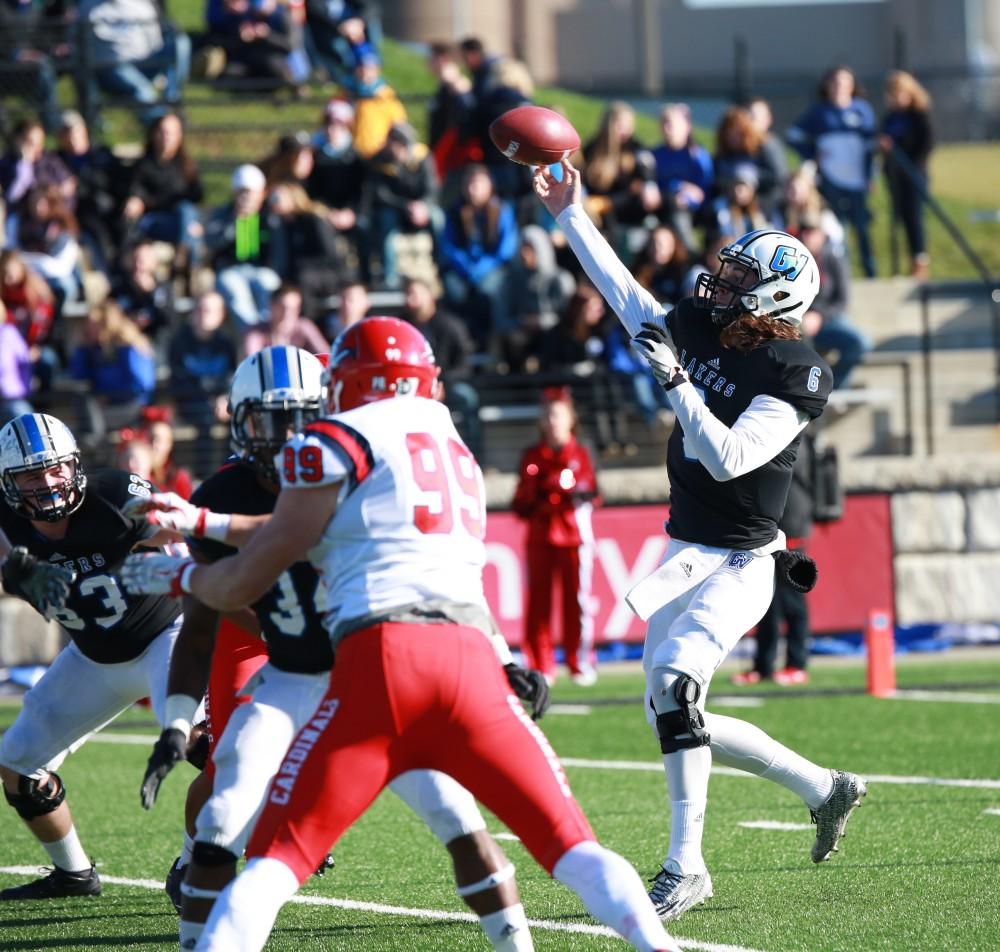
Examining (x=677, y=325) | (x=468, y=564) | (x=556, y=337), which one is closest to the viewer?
(x=468, y=564)

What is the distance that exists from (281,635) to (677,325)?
77.1 inches

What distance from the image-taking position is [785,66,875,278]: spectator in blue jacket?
1584 centimetres

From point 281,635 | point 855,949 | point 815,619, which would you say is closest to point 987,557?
point 815,619

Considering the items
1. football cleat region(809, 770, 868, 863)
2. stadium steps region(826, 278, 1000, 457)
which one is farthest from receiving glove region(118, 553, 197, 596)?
stadium steps region(826, 278, 1000, 457)

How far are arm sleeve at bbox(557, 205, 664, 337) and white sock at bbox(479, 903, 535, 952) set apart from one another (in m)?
2.20

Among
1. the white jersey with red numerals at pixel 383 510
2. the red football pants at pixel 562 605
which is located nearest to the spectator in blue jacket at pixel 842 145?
the red football pants at pixel 562 605

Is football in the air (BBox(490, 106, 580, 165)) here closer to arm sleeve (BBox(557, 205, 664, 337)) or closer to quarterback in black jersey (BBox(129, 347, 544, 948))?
arm sleeve (BBox(557, 205, 664, 337))

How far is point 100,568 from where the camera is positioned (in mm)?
6227

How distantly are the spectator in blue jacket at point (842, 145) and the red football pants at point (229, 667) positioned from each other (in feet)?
37.1

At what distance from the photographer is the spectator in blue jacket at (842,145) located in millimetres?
15836

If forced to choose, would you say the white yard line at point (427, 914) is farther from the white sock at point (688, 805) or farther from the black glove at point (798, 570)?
the black glove at point (798, 570)

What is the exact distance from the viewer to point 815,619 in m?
13.2

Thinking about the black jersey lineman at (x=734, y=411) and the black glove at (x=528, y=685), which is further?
the black jersey lineman at (x=734, y=411)

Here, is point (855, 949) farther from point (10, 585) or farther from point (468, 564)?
point (10, 585)
